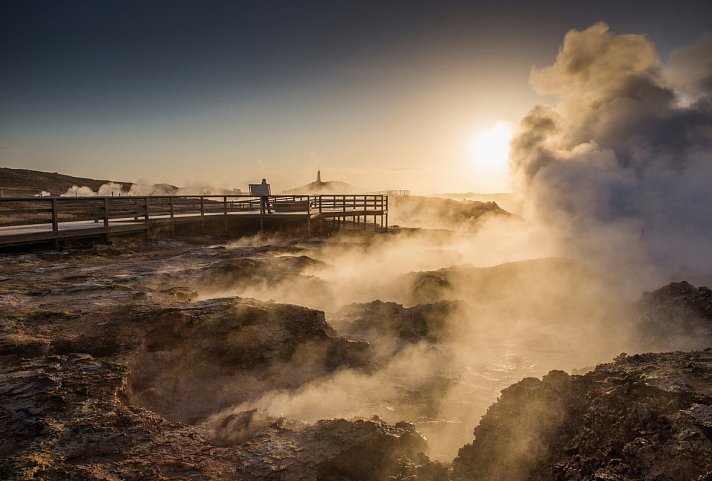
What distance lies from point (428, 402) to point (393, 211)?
38.9m

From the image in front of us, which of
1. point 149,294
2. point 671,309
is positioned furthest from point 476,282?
point 149,294

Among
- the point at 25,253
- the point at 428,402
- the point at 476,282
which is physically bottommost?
the point at 428,402

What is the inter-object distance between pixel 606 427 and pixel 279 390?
12.9 ft

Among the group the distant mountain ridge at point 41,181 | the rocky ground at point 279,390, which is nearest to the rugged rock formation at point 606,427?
the rocky ground at point 279,390

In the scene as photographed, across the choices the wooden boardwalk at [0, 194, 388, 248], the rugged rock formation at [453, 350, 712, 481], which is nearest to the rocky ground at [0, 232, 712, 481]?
the rugged rock formation at [453, 350, 712, 481]

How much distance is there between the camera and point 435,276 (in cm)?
1188

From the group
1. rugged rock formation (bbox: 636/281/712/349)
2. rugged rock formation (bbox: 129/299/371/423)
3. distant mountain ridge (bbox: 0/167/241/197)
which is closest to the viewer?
rugged rock formation (bbox: 129/299/371/423)

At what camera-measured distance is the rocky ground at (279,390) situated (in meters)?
3.06

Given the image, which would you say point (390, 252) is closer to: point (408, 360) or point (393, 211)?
point (408, 360)

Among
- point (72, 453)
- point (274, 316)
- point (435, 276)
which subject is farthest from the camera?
point (435, 276)

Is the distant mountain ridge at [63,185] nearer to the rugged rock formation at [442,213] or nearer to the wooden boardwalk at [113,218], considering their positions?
the wooden boardwalk at [113,218]

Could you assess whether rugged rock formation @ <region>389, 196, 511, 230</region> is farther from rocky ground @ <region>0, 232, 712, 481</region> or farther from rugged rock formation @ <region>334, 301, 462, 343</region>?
rocky ground @ <region>0, 232, 712, 481</region>

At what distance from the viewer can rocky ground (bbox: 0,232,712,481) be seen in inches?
120

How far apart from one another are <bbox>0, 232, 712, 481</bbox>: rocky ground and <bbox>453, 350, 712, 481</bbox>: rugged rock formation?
0.5 inches
